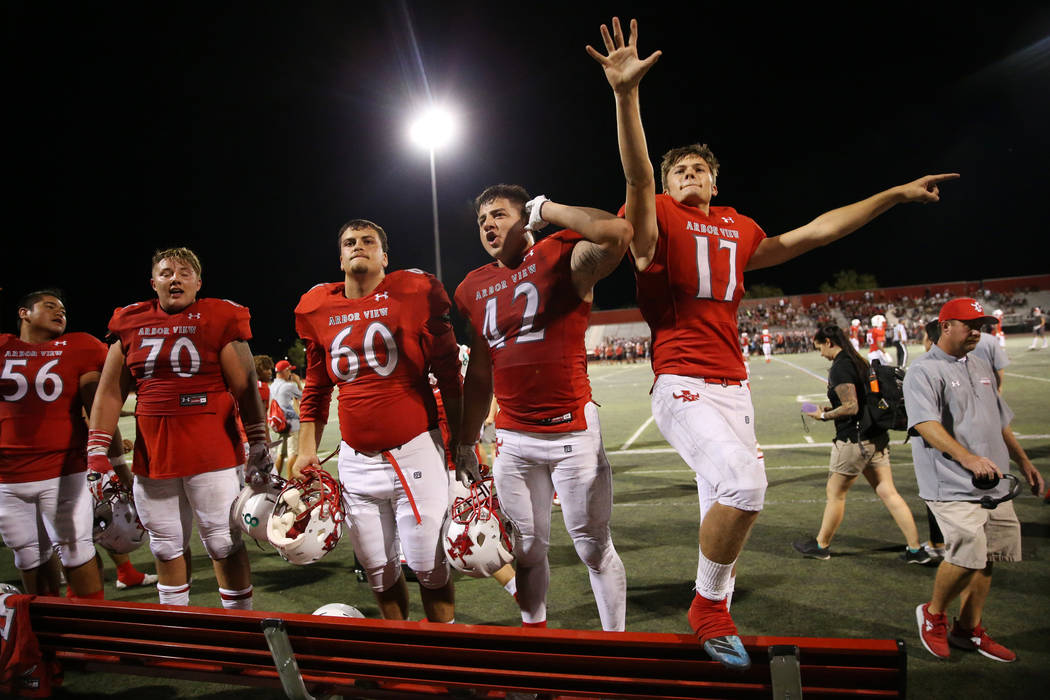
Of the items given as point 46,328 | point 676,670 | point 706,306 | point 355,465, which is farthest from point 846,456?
point 46,328

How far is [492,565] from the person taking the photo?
301 centimetres

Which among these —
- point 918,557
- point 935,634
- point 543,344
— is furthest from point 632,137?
point 918,557

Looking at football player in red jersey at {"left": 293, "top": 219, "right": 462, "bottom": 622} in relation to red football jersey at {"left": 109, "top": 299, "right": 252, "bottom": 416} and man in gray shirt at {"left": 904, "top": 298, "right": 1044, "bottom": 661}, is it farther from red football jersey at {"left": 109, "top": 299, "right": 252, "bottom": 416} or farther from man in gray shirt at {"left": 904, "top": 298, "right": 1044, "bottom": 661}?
man in gray shirt at {"left": 904, "top": 298, "right": 1044, "bottom": 661}

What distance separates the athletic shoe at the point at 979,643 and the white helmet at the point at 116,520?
5.31m

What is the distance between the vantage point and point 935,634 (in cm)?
364

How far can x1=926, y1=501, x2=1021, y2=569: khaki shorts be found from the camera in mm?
3549

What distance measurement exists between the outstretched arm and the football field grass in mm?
2314

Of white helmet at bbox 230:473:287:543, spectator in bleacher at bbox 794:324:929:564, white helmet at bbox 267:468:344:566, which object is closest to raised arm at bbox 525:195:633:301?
white helmet at bbox 267:468:344:566

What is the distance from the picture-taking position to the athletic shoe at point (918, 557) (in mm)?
4984

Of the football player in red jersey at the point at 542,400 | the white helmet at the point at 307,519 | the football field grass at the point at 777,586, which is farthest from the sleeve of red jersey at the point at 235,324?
the football field grass at the point at 777,586

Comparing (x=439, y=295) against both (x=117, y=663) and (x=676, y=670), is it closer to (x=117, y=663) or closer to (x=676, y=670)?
(x=676, y=670)

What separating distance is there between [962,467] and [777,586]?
1.61 m

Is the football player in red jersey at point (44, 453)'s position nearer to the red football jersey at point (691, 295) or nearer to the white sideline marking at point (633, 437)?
the red football jersey at point (691, 295)

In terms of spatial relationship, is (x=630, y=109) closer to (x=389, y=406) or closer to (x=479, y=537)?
(x=389, y=406)
